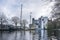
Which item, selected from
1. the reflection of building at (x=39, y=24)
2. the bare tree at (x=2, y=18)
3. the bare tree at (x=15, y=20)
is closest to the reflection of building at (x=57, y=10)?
the reflection of building at (x=39, y=24)

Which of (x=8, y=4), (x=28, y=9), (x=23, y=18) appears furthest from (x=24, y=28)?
(x=8, y=4)

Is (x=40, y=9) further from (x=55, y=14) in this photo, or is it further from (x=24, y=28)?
(x=24, y=28)

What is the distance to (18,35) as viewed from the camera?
70.2 inches

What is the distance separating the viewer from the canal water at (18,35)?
1747 mm

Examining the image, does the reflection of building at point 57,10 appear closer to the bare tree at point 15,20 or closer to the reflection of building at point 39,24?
the reflection of building at point 39,24

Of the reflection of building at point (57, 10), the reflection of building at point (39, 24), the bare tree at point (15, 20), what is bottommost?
the reflection of building at point (39, 24)

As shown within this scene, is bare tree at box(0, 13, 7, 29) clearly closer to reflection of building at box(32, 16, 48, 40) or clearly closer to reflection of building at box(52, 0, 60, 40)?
reflection of building at box(32, 16, 48, 40)

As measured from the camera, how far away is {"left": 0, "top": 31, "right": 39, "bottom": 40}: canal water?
175 centimetres

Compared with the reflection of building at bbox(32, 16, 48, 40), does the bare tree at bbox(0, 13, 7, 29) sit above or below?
above

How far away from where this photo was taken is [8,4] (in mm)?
1801

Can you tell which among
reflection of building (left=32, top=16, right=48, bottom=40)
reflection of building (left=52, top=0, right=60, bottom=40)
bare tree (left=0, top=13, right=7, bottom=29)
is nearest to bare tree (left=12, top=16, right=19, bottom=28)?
bare tree (left=0, top=13, right=7, bottom=29)

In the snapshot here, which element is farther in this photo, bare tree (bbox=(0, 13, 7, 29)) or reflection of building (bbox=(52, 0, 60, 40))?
reflection of building (bbox=(52, 0, 60, 40))

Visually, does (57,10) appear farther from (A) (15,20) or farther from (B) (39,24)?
(A) (15,20)

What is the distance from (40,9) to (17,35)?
1.77 ft
